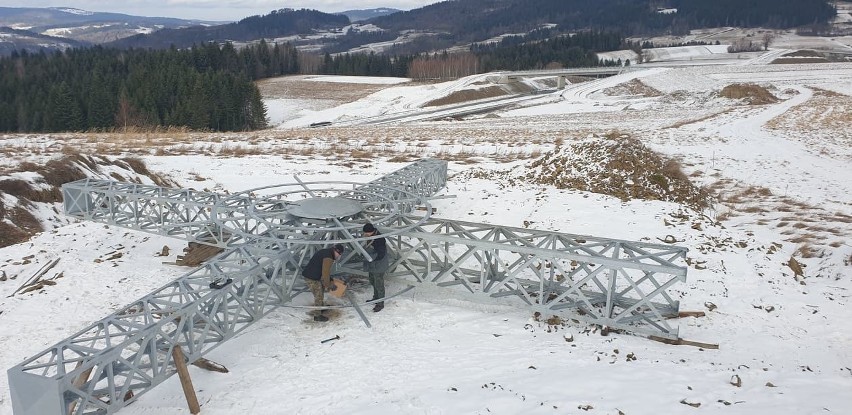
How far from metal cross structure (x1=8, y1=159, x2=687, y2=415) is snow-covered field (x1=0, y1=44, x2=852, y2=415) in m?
0.55

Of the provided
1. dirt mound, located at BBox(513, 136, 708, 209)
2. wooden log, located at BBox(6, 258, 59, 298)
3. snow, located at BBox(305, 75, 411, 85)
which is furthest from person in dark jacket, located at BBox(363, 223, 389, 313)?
snow, located at BBox(305, 75, 411, 85)

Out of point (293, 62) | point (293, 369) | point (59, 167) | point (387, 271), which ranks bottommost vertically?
point (293, 369)

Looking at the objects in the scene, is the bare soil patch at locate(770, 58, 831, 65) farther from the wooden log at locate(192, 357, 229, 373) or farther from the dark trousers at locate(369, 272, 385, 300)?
the wooden log at locate(192, 357, 229, 373)

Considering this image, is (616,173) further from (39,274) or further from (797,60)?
(797,60)

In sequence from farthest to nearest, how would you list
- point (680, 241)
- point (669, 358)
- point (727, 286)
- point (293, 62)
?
1. point (293, 62)
2. point (680, 241)
3. point (727, 286)
4. point (669, 358)

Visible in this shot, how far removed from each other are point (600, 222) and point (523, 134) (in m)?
25.2

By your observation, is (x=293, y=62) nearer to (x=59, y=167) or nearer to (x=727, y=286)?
(x=59, y=167)

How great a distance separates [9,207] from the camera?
17156 mm

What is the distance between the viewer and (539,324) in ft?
35.0

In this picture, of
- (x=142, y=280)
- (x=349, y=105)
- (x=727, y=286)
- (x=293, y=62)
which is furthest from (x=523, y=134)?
(x=293, y=62)

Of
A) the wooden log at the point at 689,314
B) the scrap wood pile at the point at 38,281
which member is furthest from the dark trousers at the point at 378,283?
the scrap wood pile at the point at 38,281

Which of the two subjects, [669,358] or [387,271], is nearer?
[669,358]

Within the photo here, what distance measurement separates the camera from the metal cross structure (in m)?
7.66

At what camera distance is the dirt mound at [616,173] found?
63.6ft
